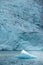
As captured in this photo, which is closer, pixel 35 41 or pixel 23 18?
pixel 35 41

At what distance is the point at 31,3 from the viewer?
25.6 metres

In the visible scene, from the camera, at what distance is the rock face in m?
22.9

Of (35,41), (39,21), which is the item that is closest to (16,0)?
(39,21)

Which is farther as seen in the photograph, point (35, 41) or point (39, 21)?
point (39, 21)

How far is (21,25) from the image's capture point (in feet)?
79.3

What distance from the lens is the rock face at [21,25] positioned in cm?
2294

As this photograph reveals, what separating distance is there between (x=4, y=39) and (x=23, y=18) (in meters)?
2.38

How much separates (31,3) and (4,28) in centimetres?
332

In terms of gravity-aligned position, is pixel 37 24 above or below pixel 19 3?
below

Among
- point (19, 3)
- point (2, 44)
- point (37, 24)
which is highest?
point (19, 3)

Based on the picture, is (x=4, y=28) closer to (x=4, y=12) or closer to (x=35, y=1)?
(x=4, y=12)

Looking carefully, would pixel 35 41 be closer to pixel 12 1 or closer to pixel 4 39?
pixel 4 39

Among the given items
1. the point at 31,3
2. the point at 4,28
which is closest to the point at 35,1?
the point at 31,3

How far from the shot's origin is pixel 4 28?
23.7 meters
